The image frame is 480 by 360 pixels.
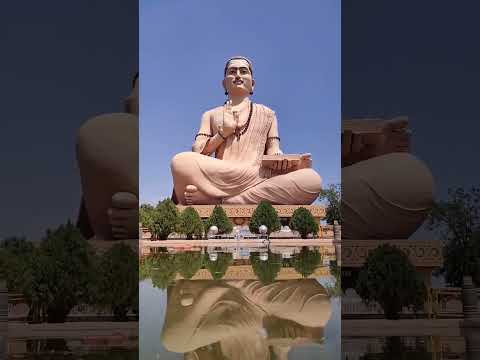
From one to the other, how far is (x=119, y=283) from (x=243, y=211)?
718 centimetres

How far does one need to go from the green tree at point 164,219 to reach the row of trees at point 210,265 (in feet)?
3.51

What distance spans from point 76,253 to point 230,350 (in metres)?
1.22

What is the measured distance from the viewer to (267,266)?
7.82 m

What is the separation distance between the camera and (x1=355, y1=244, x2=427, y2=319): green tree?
415 cm

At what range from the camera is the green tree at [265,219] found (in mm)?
10742

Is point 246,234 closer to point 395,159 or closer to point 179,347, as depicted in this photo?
point 395,159

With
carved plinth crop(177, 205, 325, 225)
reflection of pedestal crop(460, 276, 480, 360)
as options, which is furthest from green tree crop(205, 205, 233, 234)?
reflection of pedestal crop(460, 276, 480, 360)

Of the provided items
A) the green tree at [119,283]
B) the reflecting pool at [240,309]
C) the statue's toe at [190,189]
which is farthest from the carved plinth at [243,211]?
the green tree at [119,283]

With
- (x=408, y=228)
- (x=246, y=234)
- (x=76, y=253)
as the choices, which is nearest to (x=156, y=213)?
(x=246, y=234)

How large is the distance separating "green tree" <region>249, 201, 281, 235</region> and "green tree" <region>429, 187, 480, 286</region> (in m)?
6.43

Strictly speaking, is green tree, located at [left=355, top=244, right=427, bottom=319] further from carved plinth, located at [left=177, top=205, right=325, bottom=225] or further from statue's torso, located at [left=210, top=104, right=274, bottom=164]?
statue's torso, located at [left=210, top=104, right=274, bottom=164]

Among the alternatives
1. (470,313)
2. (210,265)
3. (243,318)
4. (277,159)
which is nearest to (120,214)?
(243,318)

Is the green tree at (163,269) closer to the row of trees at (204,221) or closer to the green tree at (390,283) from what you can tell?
the row of trees at (204,221)

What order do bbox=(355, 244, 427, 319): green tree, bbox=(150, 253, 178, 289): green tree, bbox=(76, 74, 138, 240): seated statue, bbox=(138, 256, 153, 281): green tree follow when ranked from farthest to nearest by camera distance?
bbox=(138, 256, 153, 281): green tree, bbox=(150, 253, 178, 289): green tree, bbox=(76, 74, 138, 240): seated statue, bbox=(355, 244, 427, 319): green tree
